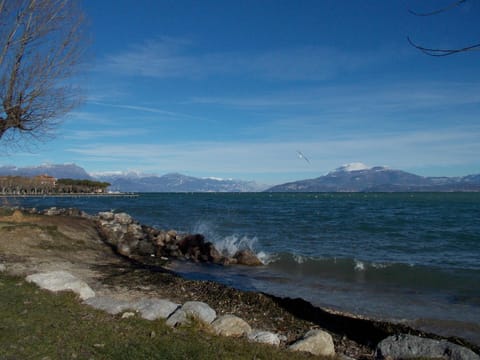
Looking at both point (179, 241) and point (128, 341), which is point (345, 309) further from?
point (179, 241)

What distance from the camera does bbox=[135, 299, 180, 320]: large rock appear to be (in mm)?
8211

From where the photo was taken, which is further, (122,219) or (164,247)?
(122,219)

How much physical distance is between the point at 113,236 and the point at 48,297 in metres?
16.8

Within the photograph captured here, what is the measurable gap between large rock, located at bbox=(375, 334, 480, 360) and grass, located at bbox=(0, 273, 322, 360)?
1733 millimetres

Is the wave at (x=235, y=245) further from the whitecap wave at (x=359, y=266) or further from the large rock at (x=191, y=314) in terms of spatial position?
the large rock at (x=191, y=314)

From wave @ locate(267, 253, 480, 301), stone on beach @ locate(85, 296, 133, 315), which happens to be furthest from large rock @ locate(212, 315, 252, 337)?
wave @ locate(267, 253, 480, 301)

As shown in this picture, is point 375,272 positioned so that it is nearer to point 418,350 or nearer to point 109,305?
point 418,350

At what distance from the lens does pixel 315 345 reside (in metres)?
7.36

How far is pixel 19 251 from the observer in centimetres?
1554

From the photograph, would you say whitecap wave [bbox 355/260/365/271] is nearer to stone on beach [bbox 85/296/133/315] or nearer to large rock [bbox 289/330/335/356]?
large rock [bbox 289/330/335/356]

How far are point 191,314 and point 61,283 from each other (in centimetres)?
369

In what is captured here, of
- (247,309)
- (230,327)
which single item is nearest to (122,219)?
(247,309)

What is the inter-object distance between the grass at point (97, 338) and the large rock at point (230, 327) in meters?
0.47

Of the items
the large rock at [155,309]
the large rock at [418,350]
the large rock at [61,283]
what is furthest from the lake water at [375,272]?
the large rock at [61,283]
